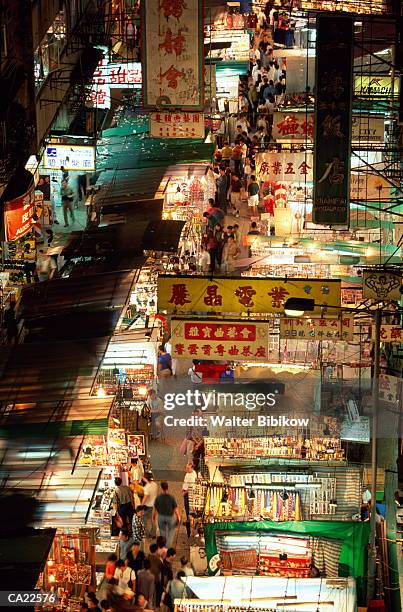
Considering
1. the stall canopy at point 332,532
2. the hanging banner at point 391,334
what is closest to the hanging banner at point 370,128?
the hanging banner at point 391,334

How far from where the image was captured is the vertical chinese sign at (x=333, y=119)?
2112cm

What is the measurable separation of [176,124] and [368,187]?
4939mm

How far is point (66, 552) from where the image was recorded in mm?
16094

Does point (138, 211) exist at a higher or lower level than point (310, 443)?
higher

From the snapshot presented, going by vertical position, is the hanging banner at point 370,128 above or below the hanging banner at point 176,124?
below

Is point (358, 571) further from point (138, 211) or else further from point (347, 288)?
point (138, 211)

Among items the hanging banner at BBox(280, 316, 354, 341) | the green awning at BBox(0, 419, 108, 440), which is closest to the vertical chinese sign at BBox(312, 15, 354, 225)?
the hanging banner at BBox(280, 316, 354, 341)

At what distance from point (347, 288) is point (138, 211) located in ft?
16.3

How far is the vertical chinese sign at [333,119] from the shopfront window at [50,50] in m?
7.84

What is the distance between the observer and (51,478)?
15258mm

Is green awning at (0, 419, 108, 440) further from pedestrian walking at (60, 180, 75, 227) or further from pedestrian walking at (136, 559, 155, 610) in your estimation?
pedestrian walking at (60, 180, 75, 227)

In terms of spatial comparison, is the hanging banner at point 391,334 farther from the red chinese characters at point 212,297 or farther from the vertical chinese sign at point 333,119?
the red chinese characters at point 212,297

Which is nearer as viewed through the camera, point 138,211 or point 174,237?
point 174,237

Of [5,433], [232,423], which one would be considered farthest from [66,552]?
[232,423]
